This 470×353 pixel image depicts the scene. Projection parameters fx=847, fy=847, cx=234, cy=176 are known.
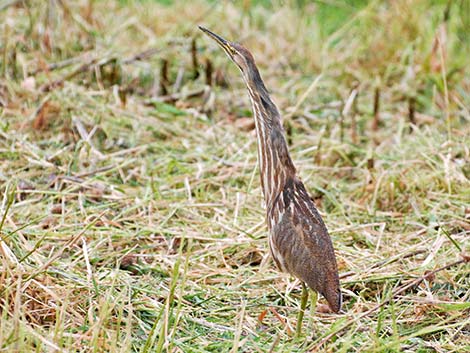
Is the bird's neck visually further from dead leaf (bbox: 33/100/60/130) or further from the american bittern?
dead leaf (bbox: 33/100/60/130)

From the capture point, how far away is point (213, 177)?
3.71 metres

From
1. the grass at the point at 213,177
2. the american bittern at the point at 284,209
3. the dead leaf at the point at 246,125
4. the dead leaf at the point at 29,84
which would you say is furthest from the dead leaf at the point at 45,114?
the american bittern at the point at 284,209

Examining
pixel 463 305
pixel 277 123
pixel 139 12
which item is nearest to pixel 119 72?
pixel 139 12

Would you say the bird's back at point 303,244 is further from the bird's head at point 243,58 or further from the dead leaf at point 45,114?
the dead leaf at point 45,114

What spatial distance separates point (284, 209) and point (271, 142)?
0.65 feet

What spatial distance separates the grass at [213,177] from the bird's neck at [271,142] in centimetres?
33

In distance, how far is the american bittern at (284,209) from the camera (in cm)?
235

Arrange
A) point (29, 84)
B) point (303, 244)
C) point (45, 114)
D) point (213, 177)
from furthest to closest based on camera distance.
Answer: point (29, 84) → point (45, 114) → point (213, 177) → point (303, 244)

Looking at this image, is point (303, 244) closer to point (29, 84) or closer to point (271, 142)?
point (271, 142)

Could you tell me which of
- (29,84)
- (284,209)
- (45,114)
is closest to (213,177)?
(45,114)

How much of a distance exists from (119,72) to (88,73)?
247mm

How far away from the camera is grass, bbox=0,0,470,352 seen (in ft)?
7.97

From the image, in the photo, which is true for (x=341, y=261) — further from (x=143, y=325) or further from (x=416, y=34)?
(x=416, y=34)

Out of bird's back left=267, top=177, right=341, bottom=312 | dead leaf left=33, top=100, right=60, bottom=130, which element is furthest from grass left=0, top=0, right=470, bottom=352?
bird's back left=267, top=177, right=341, bottom=312
